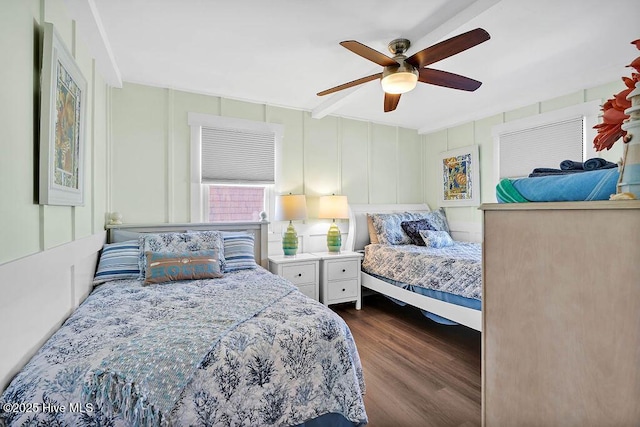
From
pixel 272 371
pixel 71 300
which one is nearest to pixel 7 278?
pixel 71 300

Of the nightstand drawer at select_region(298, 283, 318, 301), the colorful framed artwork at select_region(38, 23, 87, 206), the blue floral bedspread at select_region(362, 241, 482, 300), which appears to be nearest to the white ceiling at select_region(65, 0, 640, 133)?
the colorful framed artwork at select_region(38, 23, 87, 206)

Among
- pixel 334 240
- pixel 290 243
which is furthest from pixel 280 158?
pixel 334 240

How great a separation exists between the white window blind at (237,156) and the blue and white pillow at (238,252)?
82 centimetres

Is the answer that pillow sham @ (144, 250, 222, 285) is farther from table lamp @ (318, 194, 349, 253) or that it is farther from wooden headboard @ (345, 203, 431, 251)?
wooden headboard @ (345, 203, 431, 251)

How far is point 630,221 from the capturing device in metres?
0.61

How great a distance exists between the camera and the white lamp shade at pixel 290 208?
11.1 ft

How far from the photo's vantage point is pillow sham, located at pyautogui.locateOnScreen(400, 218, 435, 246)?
3.72 meters

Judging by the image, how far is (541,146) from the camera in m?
3.38

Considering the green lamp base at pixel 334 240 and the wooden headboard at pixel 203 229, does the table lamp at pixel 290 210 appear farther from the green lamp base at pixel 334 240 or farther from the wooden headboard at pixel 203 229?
the green lamp base at pixel 334 240

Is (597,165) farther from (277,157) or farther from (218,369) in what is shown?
(277,157)

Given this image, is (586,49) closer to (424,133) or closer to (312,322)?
(424,133)

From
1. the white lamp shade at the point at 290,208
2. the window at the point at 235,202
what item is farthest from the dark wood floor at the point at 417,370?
the window at the point at 235,202

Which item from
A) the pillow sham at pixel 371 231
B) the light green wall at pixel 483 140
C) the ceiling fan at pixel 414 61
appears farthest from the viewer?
the pillow sham at pixel 371 231

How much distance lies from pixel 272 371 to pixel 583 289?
1.15 meters
